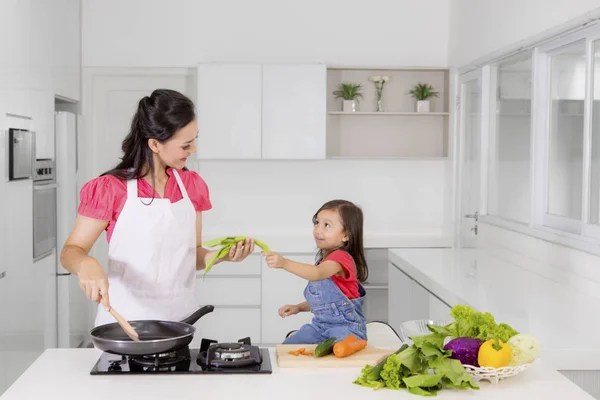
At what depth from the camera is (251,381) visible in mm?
2100

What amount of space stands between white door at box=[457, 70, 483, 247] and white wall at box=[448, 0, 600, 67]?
0.21m

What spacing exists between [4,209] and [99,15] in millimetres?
2464

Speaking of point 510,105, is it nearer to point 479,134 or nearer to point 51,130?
point 479,134

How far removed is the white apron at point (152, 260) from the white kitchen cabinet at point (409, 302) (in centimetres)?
139

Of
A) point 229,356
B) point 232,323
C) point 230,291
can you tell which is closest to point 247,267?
point 230,291

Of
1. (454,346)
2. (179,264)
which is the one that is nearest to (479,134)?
(179,264)

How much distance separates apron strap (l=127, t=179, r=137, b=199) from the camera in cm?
270

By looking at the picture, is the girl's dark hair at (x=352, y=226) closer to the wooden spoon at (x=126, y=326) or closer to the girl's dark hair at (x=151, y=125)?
the girl's dark hair at (x=151, y=125)

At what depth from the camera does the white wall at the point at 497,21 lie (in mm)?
4074

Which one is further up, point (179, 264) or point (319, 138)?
point (319, 138)

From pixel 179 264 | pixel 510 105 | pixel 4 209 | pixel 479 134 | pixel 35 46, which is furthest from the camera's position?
pixel 479 134

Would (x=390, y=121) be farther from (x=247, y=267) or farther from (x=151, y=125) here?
(x=151, y=125)

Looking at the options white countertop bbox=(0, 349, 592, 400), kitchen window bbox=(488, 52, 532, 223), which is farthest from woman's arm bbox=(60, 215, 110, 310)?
kitchen window bbox=(488, 52, 532, 223)

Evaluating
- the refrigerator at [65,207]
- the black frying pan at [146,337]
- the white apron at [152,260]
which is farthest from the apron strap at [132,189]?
the refrigerator at [65,207]
